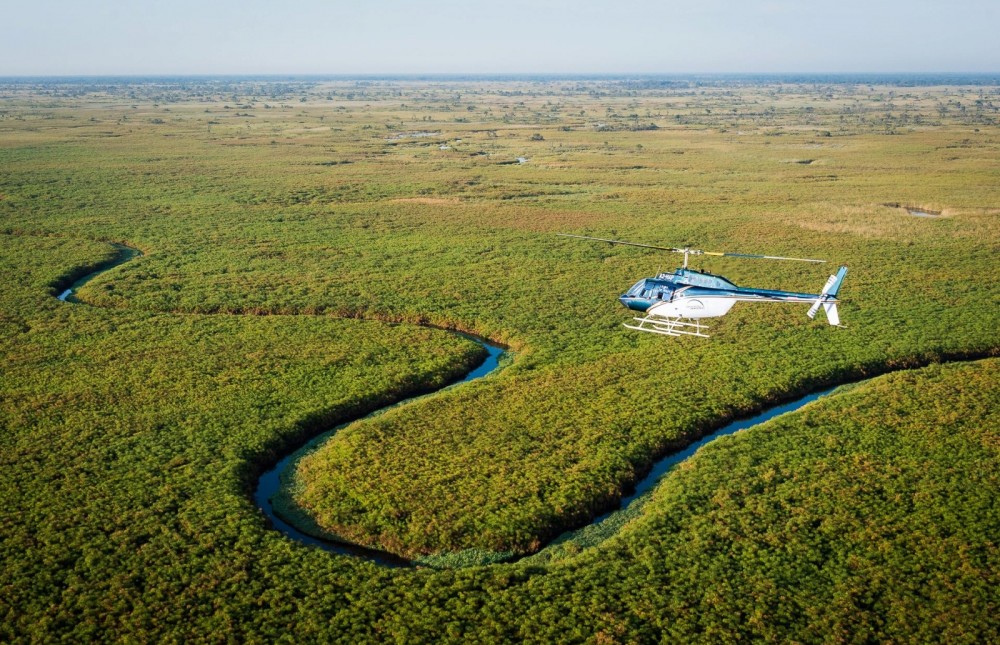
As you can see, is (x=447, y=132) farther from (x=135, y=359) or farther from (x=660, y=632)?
(x=660, y=632)

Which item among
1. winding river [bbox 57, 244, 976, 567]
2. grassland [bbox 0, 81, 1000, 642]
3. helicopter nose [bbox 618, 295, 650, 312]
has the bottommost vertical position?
winding river [bbox 57, 244, 976, 567]

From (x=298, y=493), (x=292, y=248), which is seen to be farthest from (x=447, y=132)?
(x=298, y=493)

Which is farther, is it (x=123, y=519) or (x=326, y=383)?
(x=326, y=383)

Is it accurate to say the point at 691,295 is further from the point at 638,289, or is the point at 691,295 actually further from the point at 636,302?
the point at 636,302

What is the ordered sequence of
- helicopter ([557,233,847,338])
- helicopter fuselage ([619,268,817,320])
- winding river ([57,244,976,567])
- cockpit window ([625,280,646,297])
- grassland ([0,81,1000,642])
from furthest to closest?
cockpit window ([625,280,646,297])
helicopter fuselage ([619,268,817,320])
helicopter ([557,233,847,338])
winding river ([57,244,976,567])
grassland ([0,81,1000,642])

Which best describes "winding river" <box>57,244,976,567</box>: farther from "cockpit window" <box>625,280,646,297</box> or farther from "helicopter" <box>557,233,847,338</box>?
"cockpit window" <box>625,280,646,297</box>

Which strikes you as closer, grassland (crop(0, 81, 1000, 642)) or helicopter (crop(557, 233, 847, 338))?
grassland (crop(0, 81, 1000, 642))

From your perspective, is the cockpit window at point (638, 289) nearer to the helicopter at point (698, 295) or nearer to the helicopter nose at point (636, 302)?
the helicopter at point (698, 295)

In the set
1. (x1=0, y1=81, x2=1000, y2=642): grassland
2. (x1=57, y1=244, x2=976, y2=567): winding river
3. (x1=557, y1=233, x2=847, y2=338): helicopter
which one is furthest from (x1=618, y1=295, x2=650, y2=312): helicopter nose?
(x1=57, y1=244, x2=976, y2=567): winding river
